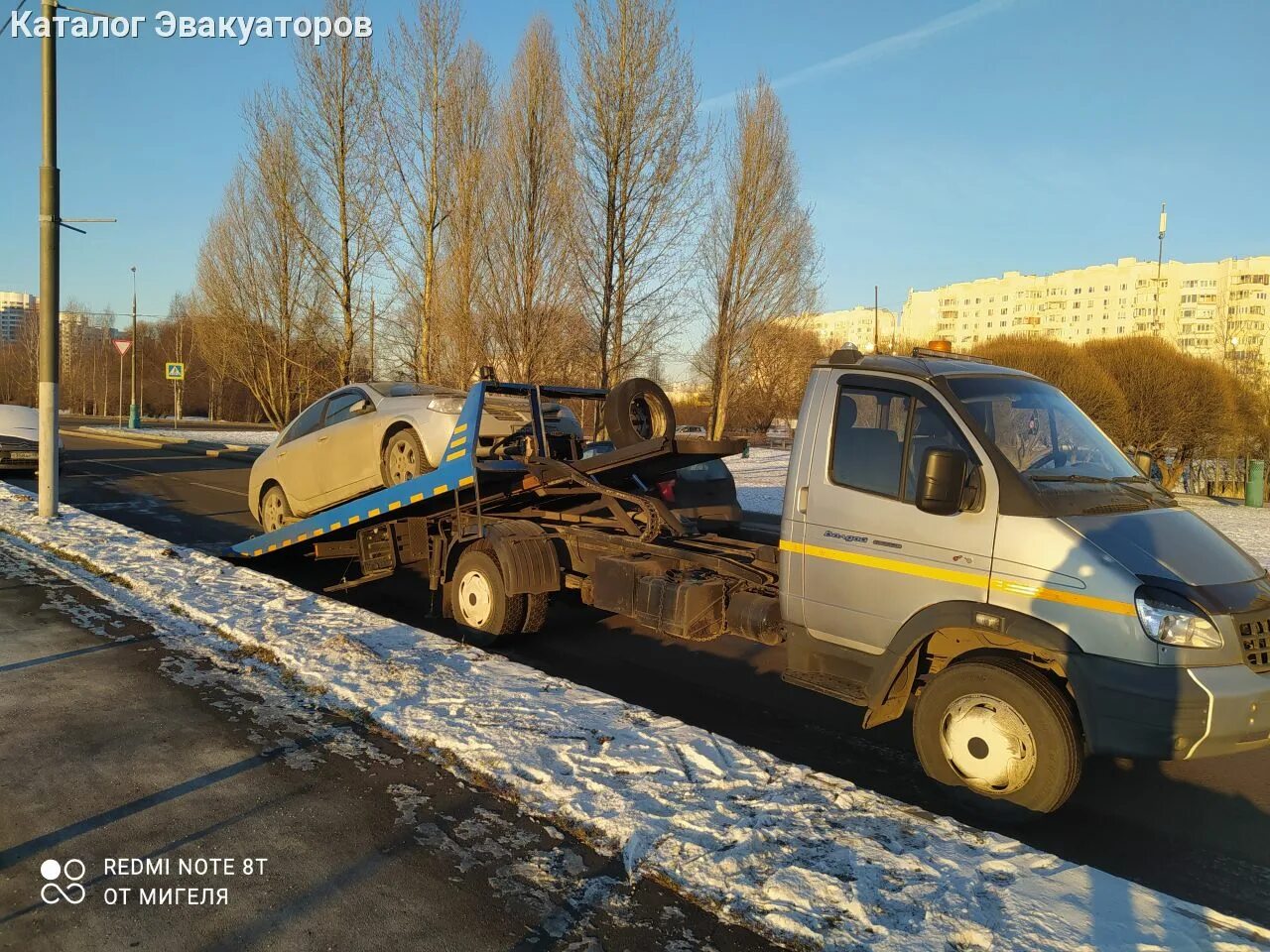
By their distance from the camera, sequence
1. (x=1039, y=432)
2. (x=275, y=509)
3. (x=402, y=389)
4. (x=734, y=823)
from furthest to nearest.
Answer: (x=275, y=509), (x=402, y=389), (x=1039, y=432), (x=734, y=823)

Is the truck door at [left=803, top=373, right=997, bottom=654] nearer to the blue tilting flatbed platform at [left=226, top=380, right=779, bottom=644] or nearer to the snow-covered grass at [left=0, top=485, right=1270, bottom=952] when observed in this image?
the blue tilting flatbed platform at [left=226, top=380, right=779, bottom=644]

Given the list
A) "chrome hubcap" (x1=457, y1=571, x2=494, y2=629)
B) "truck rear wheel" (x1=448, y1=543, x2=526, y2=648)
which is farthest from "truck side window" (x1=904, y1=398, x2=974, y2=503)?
"chrome hubcap" (x1=457, y1=571, x2=494, y2=629)

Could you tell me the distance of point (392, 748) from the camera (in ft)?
15.6

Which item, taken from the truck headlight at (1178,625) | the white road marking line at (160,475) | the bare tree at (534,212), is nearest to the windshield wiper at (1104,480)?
the truck headlight at (1178,625)

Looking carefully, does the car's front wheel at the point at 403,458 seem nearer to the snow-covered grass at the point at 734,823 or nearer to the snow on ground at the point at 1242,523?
the snow-covered grass at the point at 734,823

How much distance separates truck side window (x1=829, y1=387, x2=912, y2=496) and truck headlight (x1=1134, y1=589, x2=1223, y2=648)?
1.31 meters

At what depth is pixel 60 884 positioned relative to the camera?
11.0 ft

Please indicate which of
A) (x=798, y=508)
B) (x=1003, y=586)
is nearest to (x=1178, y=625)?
(x=1003, y=586)

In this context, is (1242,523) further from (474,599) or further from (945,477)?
(945,477)

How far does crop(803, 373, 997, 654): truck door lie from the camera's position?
4406 mm

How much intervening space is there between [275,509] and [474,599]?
4.76 metres

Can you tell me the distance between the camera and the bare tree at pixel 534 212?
2380 centimetres

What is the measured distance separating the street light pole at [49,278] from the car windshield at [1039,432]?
12211mm

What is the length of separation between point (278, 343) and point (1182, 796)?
109 feet
